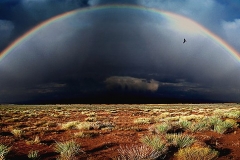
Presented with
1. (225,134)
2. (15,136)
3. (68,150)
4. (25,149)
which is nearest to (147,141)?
(68,150)

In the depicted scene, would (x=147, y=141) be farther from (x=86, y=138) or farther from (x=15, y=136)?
(x=15, y=136)

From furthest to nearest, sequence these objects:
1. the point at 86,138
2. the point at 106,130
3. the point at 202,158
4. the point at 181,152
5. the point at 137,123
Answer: the point at 137,123 → the point at 106,130 → the point at 86,138 → the point at 181,152 → the point at 202,158

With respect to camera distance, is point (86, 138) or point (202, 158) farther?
point (86, 138)

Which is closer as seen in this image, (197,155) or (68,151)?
(197,155)

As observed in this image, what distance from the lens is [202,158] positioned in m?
8.34

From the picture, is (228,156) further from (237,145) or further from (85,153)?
(85,153)

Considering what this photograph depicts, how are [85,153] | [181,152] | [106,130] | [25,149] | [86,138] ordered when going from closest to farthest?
[181,152]
[85,153]
[25,149]
[86,138]
[106,130]

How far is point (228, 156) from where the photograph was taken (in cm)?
946

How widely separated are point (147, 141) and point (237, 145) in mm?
4206

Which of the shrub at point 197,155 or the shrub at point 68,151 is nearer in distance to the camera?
the shrub at point 197,155

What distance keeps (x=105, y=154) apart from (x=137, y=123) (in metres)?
12.0

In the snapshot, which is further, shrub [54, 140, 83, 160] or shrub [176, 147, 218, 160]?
shrub [54, 140, 83, 160]

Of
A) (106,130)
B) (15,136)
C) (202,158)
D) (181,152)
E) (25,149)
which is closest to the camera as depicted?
(202,158)

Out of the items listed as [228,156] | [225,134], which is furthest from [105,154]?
[225,134]
